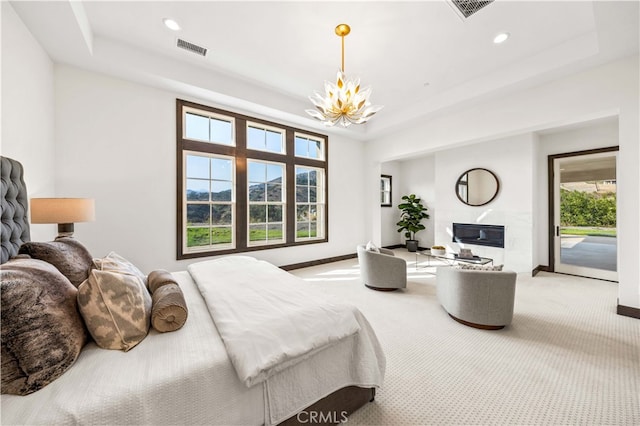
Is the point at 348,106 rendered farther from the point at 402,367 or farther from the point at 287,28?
the point at 402,367

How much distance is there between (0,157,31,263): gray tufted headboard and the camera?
65.6 inches

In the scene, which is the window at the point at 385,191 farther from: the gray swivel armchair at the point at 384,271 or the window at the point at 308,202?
the gray swivel armchair at the point at 384,271

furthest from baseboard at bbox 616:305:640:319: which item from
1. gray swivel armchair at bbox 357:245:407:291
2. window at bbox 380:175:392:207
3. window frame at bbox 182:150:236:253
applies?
window frame at bbox 182:150:236:253

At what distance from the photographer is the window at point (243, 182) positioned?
4102 mm

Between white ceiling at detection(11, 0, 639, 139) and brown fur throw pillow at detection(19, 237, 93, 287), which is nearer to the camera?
brown fur throw pillow at detection(19, 237, 93, 287)

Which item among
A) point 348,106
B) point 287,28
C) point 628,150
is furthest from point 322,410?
point 628,150

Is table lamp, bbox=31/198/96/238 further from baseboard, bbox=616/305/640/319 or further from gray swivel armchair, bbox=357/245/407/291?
baseboard, bbox=616/305/640/319

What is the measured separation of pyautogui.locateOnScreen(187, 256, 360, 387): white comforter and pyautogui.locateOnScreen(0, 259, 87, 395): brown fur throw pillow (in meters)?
0.63

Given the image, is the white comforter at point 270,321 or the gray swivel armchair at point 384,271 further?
the gray swivel armchair at point 384,271

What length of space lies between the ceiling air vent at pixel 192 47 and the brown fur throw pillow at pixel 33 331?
3.11m

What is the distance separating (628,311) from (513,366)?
2.22 metres

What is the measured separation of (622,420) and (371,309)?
2.10 metres

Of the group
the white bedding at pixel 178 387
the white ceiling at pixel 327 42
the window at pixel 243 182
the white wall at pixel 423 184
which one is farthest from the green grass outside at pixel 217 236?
the white wall at pixel 423 184

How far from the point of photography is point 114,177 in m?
3.42
